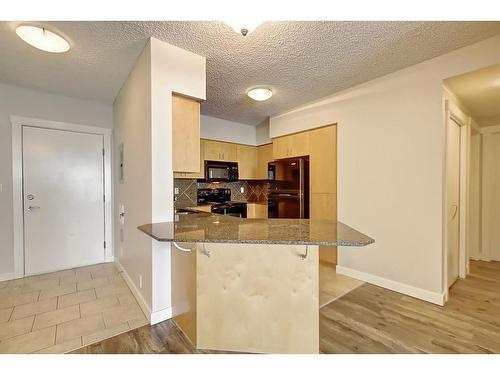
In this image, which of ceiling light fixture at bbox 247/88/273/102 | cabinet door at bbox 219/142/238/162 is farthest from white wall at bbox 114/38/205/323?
cabinet door at bbox 219/142/238/162

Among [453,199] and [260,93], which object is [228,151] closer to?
[260,93]

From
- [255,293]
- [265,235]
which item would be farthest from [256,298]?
[265,235]

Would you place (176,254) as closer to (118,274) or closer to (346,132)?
(118,274)

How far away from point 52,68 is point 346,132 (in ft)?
11.5

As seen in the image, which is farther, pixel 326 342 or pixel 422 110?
pixel 422 110

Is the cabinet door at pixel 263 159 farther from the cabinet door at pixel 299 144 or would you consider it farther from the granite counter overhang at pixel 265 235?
the granite counter overhang at pixel 265 235

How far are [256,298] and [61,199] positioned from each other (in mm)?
3269

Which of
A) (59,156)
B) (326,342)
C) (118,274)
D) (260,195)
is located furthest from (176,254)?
(260,195)

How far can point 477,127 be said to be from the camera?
3688mm

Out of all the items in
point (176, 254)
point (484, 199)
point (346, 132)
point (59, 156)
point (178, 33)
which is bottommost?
point (176, 254)

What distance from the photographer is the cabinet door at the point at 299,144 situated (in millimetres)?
3699

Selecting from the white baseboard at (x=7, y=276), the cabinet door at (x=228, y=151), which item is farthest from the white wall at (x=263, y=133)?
the white baseboard at (x=7, y=276)

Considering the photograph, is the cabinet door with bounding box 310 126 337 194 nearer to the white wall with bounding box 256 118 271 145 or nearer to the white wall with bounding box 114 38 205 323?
the white wall with bounding box 256 118 271 145

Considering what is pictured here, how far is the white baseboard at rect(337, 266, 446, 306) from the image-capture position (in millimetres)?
2328
